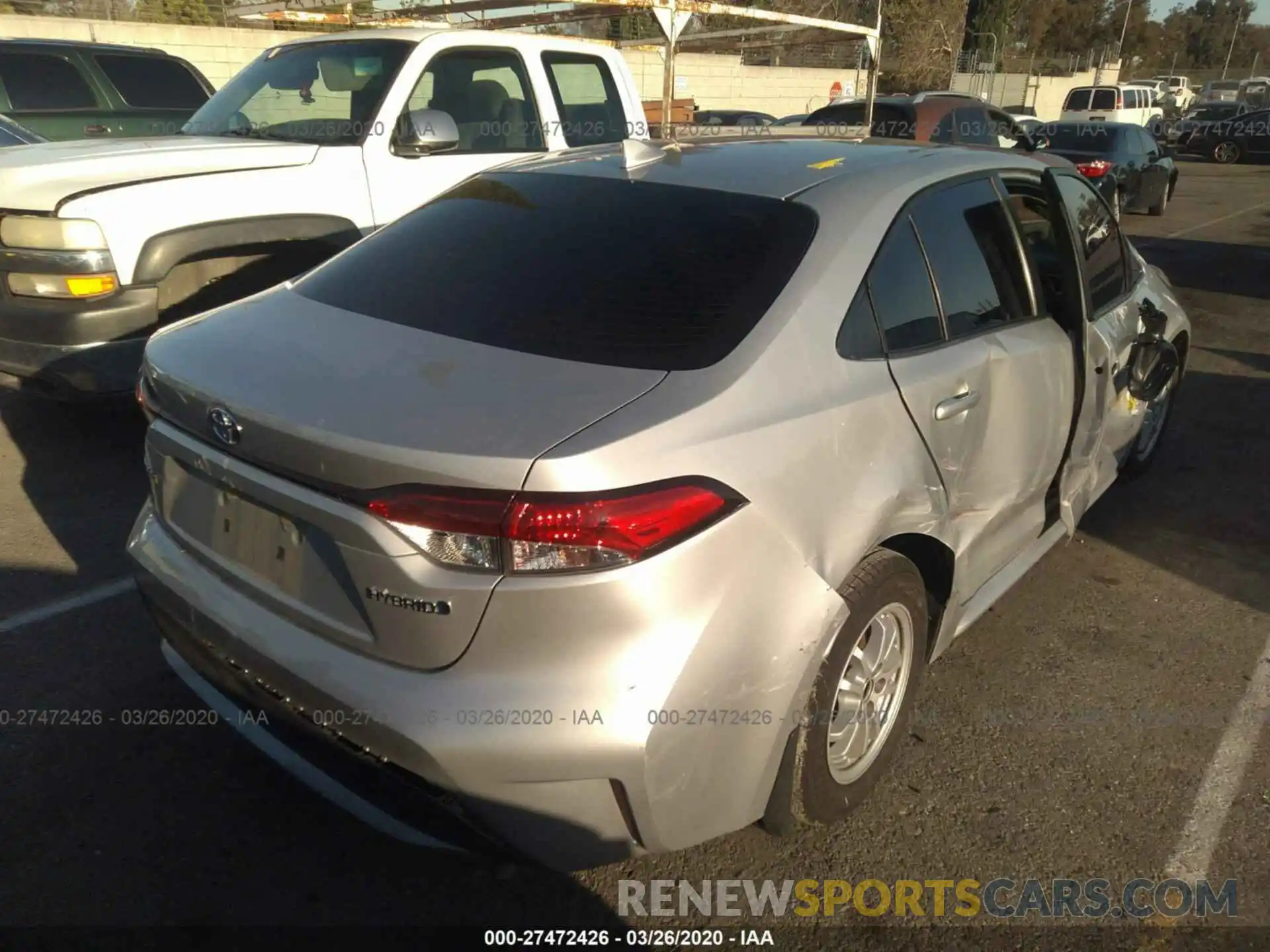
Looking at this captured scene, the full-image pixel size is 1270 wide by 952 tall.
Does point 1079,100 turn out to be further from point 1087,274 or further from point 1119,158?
point 1087,274

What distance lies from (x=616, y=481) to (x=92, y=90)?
943 centimetres

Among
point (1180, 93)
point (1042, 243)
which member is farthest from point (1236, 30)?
point (1042, 243)

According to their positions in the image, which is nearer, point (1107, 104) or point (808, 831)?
point (808, 831)

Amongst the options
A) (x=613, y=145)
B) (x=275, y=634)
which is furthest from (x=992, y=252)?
(x=275, y=634)

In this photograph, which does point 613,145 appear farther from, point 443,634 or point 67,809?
point 67,809

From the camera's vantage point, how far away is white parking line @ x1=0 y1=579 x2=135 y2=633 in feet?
11.8

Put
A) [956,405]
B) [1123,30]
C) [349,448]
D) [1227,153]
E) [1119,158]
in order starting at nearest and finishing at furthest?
[349,448] → [956,405] → [1119,158] → [1227,153] → [1123,30]

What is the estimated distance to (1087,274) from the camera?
148 inches

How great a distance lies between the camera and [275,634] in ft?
7.30

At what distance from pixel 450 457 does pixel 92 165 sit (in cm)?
364

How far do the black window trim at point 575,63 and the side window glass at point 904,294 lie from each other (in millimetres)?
3774

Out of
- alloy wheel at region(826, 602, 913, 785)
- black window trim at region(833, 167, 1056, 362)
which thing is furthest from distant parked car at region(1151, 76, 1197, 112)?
alloy wheel at region(826, 602, 913, 785)

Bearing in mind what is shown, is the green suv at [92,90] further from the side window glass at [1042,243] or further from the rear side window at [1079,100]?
the rear side window at [1079,100]

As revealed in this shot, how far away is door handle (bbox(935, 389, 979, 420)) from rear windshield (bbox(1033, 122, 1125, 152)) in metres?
13.7
